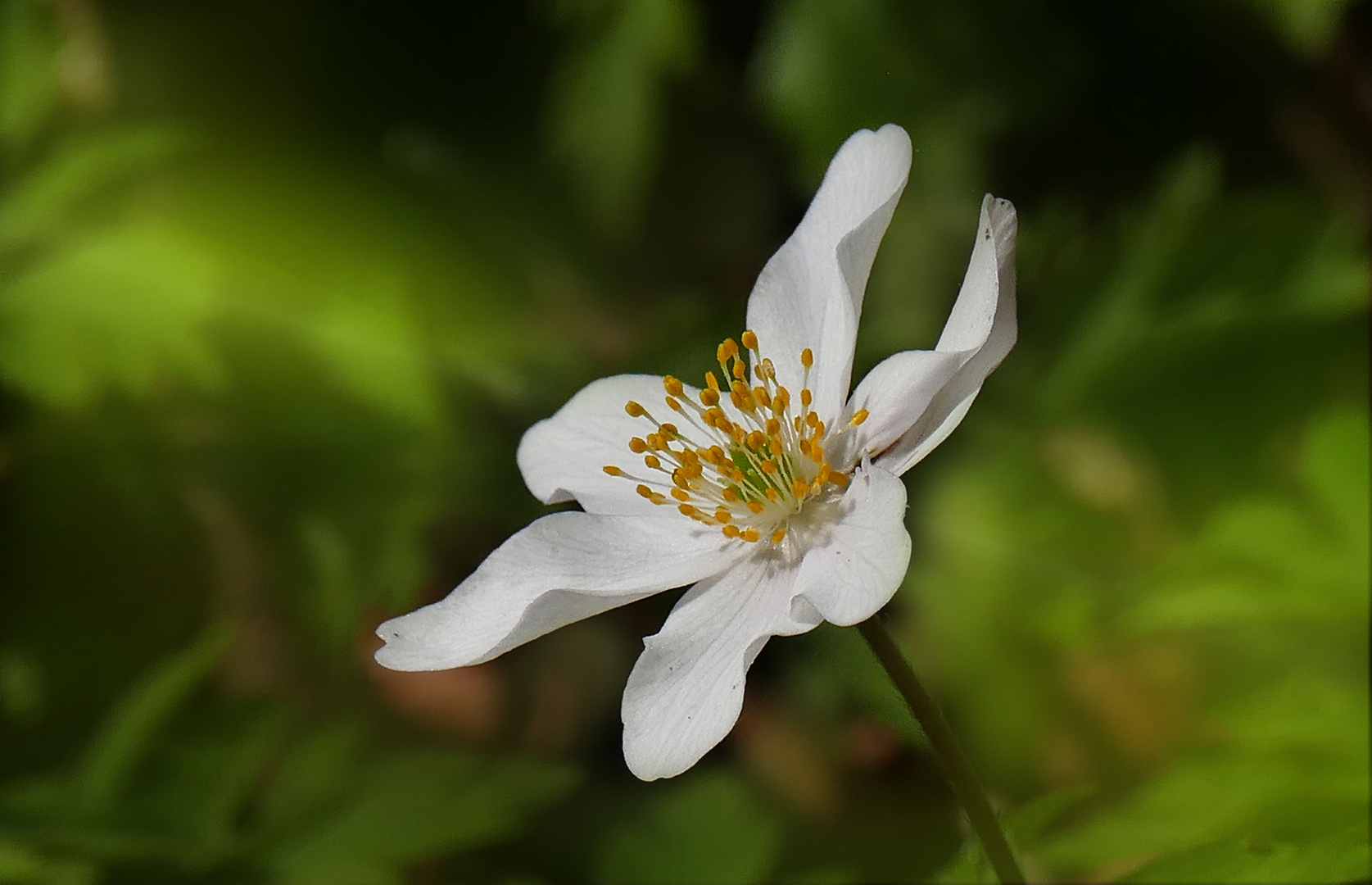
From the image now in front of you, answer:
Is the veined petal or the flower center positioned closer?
the veined petal

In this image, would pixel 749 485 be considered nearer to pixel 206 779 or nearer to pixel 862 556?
pixel 862 556

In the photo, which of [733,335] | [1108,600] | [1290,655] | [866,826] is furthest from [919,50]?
[866,826]

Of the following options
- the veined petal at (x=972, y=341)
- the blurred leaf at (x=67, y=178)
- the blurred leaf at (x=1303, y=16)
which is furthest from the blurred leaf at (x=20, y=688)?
the blurred leaf at (x=1303, y=16)

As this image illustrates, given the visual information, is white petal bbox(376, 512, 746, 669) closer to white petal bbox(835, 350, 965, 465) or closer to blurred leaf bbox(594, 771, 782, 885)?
white petal bbox(835, 350, 965, 465)

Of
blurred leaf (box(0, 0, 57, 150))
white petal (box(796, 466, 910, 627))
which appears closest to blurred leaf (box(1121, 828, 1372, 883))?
white petal (box(796, 466, 910, 627))

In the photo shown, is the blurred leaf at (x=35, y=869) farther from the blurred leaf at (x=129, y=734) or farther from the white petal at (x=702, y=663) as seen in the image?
the white petal at (x=702, y=663)

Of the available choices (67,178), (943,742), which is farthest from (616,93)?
(943,742)
